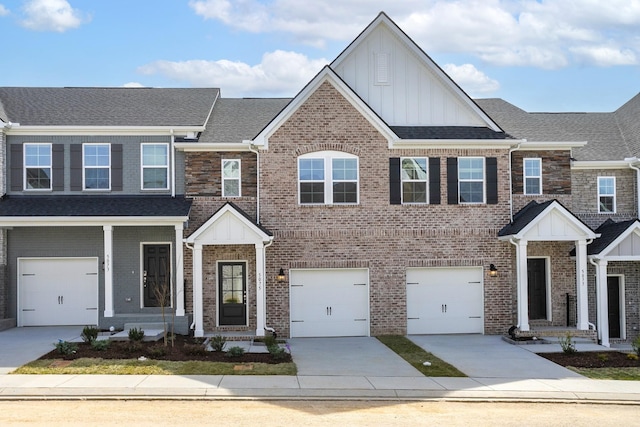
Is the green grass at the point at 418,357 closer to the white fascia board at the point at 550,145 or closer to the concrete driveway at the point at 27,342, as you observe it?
the white fascia board at the point at 550,145

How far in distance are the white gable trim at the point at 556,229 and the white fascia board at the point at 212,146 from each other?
363 inches

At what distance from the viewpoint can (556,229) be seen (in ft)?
68.3

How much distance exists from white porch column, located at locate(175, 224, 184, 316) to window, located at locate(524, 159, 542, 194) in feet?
38.8

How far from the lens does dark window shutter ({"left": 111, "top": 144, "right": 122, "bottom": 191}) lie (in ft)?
74.8

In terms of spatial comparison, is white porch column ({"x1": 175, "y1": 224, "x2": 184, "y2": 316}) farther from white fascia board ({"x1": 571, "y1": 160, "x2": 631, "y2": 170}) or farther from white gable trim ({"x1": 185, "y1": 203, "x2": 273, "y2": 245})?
white fascia board ({"x1": 571, "y1": 160, "x2": 631, "y2": 170})

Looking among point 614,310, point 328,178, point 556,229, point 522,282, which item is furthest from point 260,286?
→ point 614,310

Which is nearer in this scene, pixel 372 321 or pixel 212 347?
pixel 212 347

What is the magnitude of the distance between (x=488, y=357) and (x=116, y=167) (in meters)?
13.7

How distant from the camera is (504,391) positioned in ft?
45.4

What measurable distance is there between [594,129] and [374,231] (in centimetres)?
1122

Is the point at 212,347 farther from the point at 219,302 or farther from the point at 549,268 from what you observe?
the point at 549,268

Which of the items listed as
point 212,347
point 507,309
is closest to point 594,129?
point 507,309

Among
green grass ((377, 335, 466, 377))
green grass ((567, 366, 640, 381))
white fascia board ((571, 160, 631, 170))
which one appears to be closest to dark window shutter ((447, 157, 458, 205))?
green grass ((377, 335, 466, 377))

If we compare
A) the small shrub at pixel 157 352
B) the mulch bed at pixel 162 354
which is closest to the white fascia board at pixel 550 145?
the mulch bed at pixel 162 354
